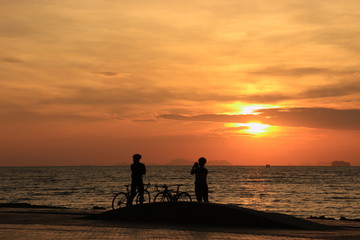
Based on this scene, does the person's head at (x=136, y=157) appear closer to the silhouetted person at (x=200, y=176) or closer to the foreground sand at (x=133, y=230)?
the silhouetted person at (x=200, y=176)

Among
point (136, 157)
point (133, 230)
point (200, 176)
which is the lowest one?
point (133, 230)

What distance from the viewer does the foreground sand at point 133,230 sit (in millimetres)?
15938

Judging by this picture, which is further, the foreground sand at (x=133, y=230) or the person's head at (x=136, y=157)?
the person's head at (x=136, y=157)

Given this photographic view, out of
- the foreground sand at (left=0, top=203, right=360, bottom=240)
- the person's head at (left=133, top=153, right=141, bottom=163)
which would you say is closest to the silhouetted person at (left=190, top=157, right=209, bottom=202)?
the person's head at (left=133, top=153, right=141, bottom=163)

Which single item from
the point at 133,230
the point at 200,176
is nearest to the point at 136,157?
the point at 200,176

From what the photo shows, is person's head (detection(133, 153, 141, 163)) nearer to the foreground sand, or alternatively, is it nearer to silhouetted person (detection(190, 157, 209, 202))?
silhouetted person (detection(190, 157, 209, 202))

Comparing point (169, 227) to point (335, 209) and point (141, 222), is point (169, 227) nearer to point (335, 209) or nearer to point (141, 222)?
point (141, 222)

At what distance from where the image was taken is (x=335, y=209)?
174ft

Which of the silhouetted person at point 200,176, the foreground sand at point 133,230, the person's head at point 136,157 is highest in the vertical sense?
the person's head at point 136,157

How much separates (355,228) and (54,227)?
1122 centimetres

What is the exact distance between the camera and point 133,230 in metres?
17.5

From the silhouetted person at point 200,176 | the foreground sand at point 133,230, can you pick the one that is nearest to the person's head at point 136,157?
the silhouetted person at point 200,176

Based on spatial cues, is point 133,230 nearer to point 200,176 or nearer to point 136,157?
point 136,157

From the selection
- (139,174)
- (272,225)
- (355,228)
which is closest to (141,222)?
(139,174)
